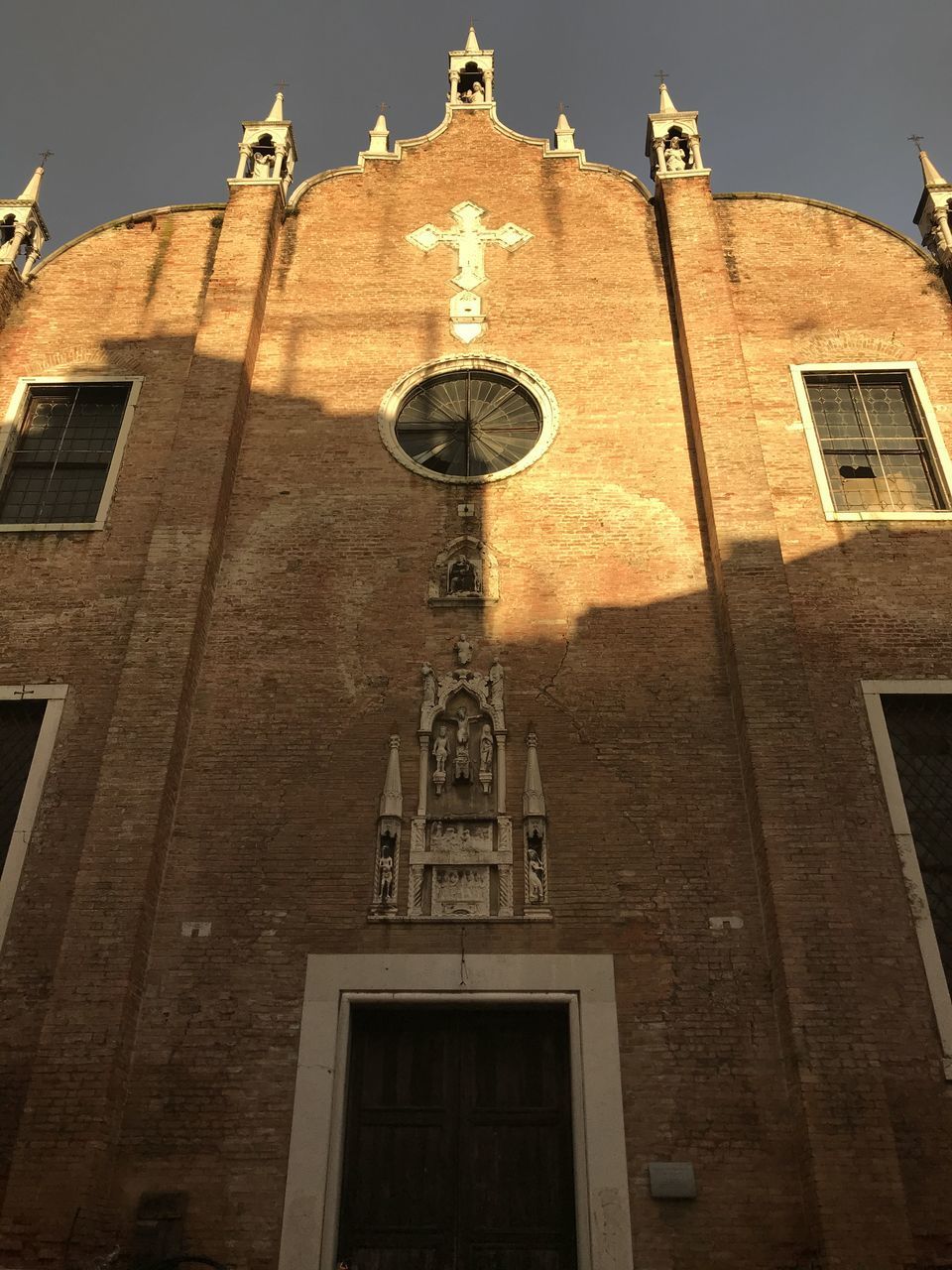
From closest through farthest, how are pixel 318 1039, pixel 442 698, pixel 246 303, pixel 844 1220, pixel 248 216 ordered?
pixel 844 1220
pixel 318 1039
pixel 442 698
pixel 246 303
pixel 248 216

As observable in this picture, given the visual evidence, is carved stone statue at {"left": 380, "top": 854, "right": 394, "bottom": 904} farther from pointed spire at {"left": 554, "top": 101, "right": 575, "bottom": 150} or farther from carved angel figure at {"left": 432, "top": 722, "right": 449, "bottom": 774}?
pointed spire at {"left": 554, "top": 101, "right": 575, "bottom": 150}

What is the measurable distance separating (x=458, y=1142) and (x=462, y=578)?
5374mm

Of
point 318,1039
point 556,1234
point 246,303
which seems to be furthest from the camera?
point 246,303

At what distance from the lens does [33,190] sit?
1459 centimetres

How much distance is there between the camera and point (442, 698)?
33.4 ft

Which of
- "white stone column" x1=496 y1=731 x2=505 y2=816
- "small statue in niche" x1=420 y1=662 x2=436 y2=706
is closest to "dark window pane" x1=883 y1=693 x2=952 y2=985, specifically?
"white stone column" x1=496 y1=731 x2=505 y2=816

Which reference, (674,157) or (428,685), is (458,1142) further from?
(674,157)

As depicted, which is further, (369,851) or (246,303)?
(246,303)

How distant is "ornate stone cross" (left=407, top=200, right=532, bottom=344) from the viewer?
1338 cm

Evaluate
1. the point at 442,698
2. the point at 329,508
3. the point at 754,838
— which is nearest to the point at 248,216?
the point at 329,508

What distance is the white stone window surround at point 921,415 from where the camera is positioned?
11180 mm

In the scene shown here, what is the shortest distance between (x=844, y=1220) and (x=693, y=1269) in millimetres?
1119

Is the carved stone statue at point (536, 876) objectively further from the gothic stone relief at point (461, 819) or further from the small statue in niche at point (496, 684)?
the small statue in niche at point (496, 684)

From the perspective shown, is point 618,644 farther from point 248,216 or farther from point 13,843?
point 248,216
